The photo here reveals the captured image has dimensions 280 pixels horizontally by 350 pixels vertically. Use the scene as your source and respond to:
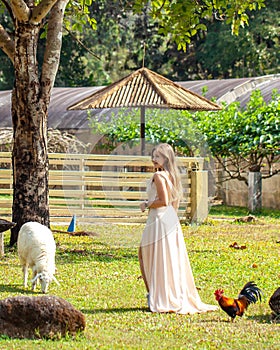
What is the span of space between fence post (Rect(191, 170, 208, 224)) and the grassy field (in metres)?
0.33

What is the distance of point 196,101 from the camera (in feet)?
59.5

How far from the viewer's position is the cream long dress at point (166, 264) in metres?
9.23

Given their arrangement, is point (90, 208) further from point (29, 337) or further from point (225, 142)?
point (29, 337)

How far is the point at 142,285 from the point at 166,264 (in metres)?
1.70

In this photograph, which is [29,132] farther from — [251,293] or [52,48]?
[251,293]

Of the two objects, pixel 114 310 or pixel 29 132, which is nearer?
pixel 114 310

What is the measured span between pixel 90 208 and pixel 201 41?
2675 centimetres

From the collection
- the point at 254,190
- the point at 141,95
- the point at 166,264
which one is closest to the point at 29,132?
the point at 141,95

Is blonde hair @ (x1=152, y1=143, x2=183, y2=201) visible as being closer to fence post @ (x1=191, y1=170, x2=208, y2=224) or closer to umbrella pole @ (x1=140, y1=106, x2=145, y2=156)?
umbrella pole @ (x1=140, y1=106, x2=145, y2=156)

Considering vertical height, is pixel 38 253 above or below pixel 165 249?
below

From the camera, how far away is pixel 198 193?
18.5 m

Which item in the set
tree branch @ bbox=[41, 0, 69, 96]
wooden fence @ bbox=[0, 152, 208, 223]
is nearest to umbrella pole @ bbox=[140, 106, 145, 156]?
wooden fence @ bbox=[0, 152, 208, 223]

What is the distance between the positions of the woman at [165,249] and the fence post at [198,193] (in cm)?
906

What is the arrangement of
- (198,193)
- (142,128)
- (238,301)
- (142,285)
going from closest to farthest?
(238,301) < (142,285) < (142,128) < (198,193)
